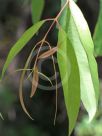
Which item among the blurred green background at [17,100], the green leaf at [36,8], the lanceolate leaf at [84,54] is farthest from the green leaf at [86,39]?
the blurred green background at [17,100]

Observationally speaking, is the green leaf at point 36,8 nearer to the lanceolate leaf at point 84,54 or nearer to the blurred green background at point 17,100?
the lanceolate leaf at point 84,54

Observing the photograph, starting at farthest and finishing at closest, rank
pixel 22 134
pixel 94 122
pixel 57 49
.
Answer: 1. pixel 22 134
2. pixel 94 122
3. pixel 57 49

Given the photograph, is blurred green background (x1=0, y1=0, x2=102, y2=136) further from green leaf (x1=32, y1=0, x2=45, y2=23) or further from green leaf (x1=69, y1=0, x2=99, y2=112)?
green leaf (x1=69, y1=0, x2=99, y2=112)

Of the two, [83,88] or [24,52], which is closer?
[83,88]

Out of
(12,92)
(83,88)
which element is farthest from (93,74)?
(12,92)

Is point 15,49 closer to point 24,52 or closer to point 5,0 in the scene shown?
point 24,52
